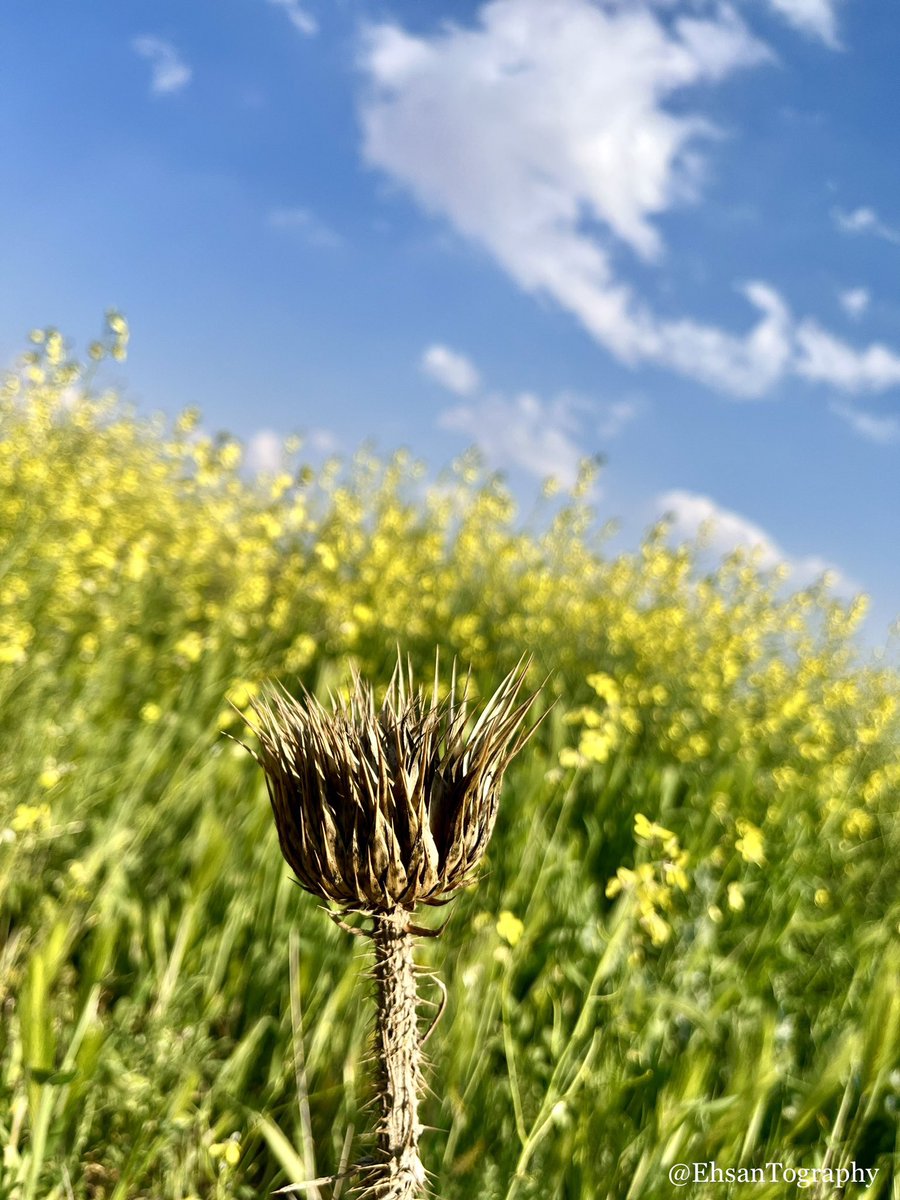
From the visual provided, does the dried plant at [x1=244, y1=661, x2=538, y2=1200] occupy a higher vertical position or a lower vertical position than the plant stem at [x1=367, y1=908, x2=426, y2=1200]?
higher

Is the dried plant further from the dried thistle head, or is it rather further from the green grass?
the green grass

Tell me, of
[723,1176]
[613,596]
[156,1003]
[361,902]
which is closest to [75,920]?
[156,1003]

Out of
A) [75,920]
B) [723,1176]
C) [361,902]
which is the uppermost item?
[361,902]

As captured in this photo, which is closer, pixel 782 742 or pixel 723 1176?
pixel 723 1176

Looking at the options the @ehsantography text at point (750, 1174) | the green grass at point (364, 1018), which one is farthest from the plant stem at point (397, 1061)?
the @ehsantography text at point (750, 1174)

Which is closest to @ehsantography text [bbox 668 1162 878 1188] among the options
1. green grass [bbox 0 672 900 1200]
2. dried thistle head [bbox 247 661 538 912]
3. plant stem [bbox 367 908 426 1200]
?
green grass [bbox 0 672 900 1200]

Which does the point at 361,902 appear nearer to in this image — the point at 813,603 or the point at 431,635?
the point at 431,635

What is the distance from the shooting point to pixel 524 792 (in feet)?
10.5

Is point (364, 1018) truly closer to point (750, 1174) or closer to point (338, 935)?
point (338, 935)

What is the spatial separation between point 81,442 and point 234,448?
725mm

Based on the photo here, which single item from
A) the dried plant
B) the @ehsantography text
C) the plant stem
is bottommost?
the @ehsantography text

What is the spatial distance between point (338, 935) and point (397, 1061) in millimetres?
1695

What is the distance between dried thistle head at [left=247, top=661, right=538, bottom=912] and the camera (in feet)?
2.39

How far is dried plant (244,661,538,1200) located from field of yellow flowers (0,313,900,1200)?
3.7 inches
